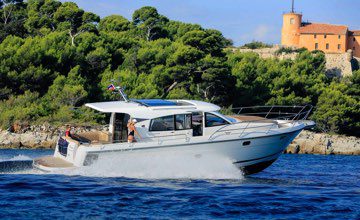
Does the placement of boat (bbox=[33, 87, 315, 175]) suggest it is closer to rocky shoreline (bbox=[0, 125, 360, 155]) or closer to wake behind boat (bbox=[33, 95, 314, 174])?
wake behind boat (bbox=[33, 95, 314, 174])

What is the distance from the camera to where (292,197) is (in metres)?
15.6

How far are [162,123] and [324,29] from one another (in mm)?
72445

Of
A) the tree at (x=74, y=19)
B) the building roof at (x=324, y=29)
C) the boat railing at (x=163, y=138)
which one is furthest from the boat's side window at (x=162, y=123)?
the building roof at (x=324, y=29)

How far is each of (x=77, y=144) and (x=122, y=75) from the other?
29.5 m

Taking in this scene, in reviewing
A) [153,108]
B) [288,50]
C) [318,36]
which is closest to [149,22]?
[288,50]

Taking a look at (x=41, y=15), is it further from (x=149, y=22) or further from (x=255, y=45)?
(x=255, y=45)

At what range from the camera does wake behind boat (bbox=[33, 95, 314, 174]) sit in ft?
58.9

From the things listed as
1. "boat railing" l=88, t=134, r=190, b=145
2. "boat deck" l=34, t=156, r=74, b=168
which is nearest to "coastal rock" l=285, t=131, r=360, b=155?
"boat railing" l=88, t=134, r=190, b=145

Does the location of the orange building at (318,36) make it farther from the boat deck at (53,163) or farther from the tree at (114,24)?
the boat deck at (53,163)

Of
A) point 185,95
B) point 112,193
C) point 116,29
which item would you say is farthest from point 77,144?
point 116,29

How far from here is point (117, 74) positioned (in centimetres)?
4847

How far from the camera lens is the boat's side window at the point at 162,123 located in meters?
18.5

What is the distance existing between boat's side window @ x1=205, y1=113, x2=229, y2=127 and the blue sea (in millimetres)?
1110

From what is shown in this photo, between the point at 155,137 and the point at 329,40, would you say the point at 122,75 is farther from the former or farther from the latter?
the point at 329,40
